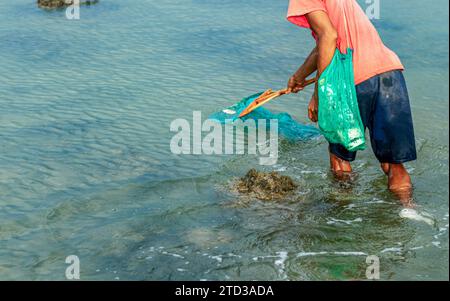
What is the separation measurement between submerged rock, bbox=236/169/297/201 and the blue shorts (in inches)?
32.5

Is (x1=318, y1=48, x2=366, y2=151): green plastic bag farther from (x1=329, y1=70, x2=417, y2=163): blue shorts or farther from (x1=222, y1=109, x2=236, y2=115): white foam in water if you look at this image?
(x1=222, y1=109, x2=236, y2=115): white foam in water

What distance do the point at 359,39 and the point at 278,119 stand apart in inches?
90.9

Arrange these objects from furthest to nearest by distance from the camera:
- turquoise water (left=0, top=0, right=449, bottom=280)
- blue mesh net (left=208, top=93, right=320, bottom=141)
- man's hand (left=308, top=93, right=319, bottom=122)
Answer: blue mesh net (left=208, top=93, right=320, bottom=141) < man's hand (left=308, top=93, right=319, bottom=122) < turquoise water (left=0, top=0, right=449, bottom=280)

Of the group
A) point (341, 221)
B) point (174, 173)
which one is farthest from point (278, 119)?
point (341, 221)

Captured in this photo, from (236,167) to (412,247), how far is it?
190cm

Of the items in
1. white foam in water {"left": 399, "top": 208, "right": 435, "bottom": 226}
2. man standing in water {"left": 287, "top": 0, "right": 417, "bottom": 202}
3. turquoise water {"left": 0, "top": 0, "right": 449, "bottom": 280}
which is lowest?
turquoise water {"left": 0, "top": 0, "right": 449, "bottom": 280}

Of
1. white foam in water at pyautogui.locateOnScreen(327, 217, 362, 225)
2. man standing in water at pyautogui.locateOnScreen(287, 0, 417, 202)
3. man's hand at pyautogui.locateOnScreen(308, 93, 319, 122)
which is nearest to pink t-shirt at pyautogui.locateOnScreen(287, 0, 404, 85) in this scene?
man standing in water at pyautogui.locateOnScreen(287, 0, 417, 202)

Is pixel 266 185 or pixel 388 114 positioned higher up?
pixel 388 114

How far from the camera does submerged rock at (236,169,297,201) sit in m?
5.13

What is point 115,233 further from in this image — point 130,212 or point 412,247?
point 412,247

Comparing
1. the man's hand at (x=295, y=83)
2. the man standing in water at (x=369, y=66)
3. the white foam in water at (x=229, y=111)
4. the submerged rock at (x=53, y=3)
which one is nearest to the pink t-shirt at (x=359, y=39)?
the man standing in water at (x=369, y=66)

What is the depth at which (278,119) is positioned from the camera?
6719 mm

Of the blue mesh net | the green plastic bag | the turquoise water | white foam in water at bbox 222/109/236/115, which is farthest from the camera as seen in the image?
white foam in water at bbox 222/109/236/115

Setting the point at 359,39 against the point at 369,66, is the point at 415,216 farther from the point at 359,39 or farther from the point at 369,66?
the point at 359,39
